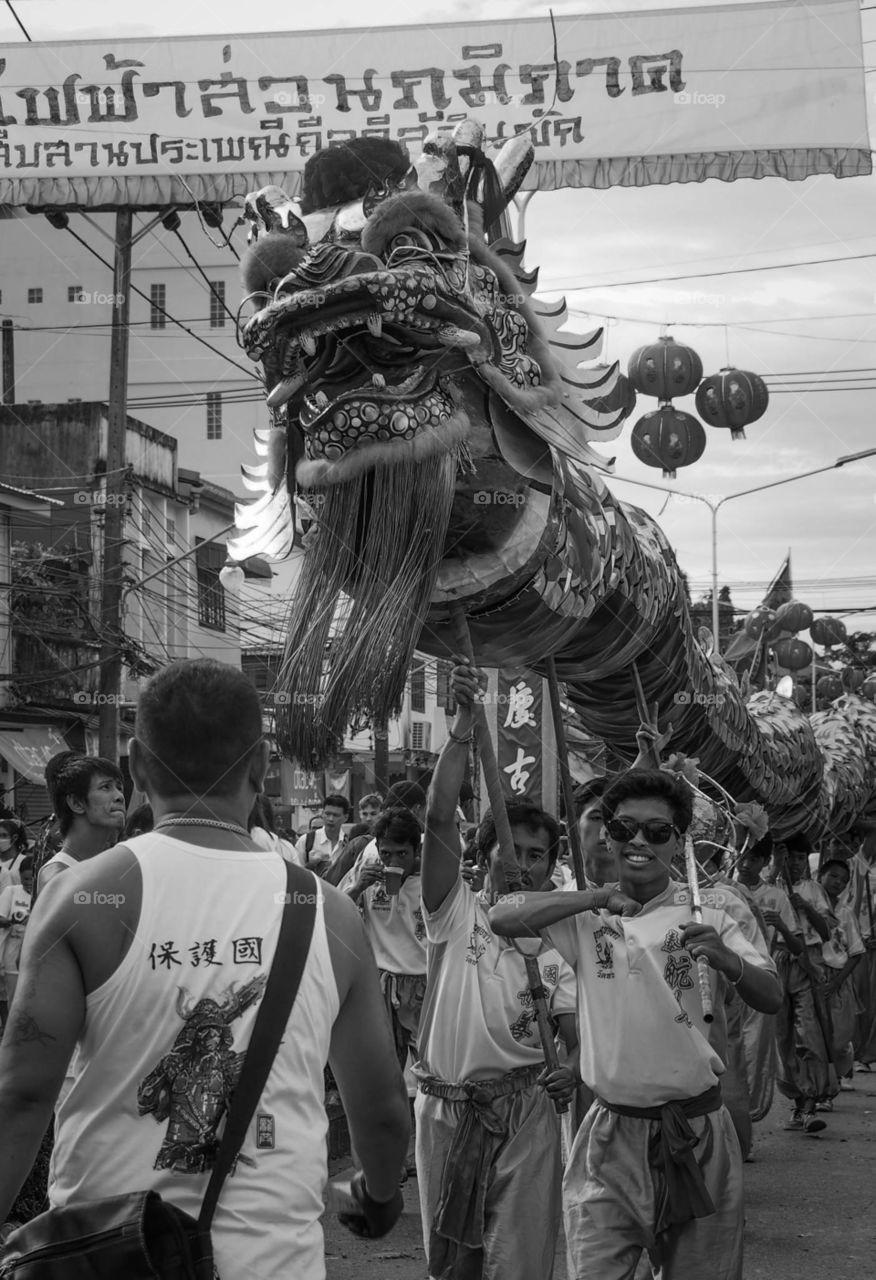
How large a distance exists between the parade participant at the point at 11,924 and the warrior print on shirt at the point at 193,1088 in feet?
23.2

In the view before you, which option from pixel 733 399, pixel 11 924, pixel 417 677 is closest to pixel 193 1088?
pixel 11 924

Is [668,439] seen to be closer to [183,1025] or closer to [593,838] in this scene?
[593,838]

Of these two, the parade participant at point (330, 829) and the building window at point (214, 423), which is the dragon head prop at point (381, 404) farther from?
the building window at point (214, 423)

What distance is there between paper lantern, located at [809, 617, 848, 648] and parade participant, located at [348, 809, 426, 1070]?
12.6m

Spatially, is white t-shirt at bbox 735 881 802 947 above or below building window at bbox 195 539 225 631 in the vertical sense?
below

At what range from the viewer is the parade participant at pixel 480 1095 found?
179 inches

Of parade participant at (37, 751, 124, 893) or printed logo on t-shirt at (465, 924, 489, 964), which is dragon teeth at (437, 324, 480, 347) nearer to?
printed logo on t-shirt at (465, 924, 489, 964)

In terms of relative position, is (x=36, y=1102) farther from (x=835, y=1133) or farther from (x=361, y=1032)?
(x=835, y=1133)

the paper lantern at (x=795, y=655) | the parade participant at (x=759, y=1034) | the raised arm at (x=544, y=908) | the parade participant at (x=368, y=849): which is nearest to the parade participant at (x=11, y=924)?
the parade participant at (x=368, y=849)

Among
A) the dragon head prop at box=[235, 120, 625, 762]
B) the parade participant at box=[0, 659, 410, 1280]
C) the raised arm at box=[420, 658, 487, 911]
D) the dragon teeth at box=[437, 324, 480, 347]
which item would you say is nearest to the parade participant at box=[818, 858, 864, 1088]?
the raised arm at box=[420, 658, 487, 911]

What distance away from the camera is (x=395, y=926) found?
27.0ft

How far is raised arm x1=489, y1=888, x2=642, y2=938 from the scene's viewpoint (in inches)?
158

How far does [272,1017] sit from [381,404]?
159cm

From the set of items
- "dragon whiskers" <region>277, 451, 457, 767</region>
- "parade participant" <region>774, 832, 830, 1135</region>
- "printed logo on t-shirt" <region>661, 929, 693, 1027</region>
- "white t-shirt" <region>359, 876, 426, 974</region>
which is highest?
"dragon whiskers" <region>277, 451, 457, 767</region>
